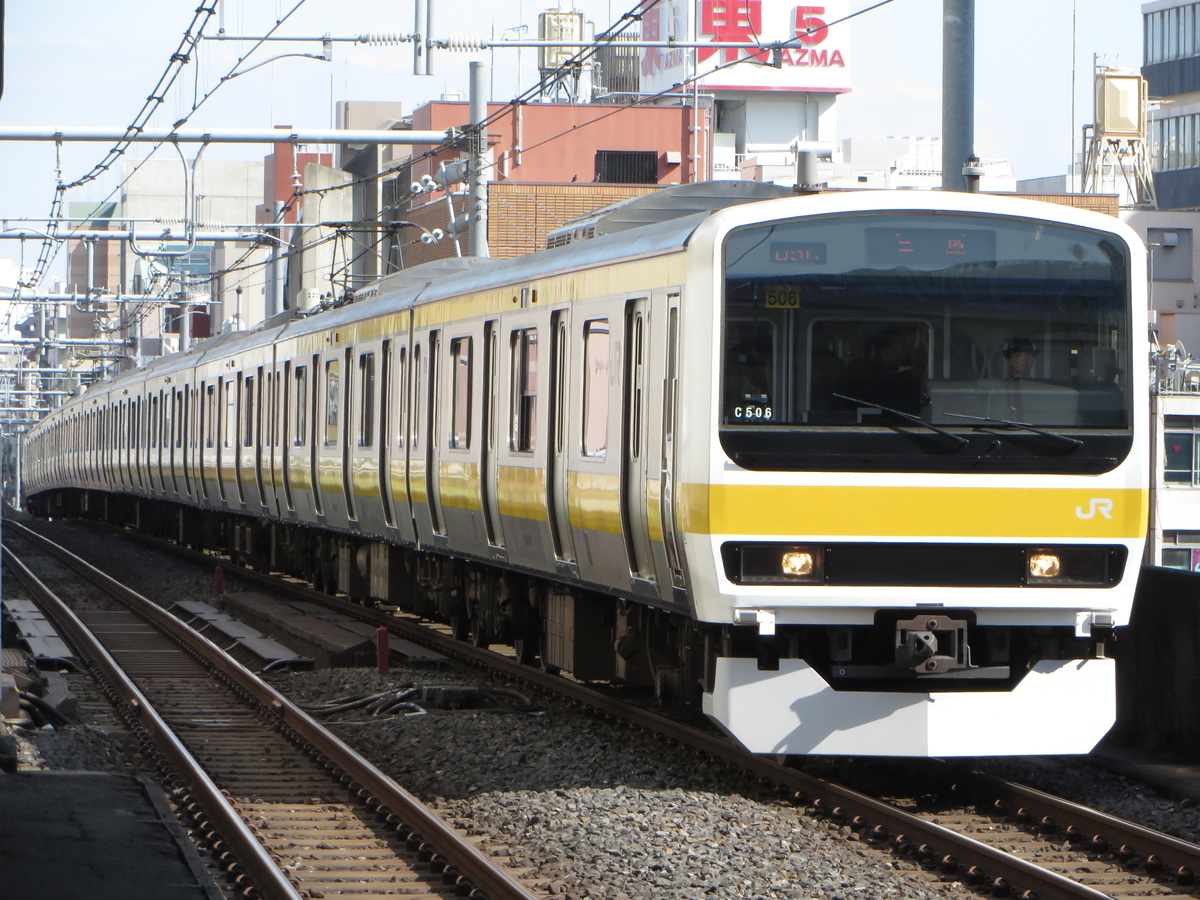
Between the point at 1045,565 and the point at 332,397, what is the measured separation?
421 inches

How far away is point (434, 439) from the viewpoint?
47.1ft

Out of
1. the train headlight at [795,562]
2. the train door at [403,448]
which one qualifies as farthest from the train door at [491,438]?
the train headlight at [795,562]

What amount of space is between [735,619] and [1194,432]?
51.9 meters

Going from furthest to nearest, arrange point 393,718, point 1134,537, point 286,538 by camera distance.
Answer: point 286,538
point 393,718
point 1134,537

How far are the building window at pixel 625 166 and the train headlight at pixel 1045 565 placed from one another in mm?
40735

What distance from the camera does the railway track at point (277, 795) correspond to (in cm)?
745

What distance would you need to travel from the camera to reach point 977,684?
8.72m

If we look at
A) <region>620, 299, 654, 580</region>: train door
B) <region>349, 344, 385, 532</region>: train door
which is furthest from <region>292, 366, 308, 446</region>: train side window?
<region>620, 299, 654, 580</region>: train door

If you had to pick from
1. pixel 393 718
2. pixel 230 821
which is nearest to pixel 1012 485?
pixel 230 821

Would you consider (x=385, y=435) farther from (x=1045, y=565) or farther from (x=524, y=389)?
(x=1045, y=565)

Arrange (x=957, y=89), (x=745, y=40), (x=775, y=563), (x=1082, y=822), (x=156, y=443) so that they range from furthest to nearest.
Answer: (x=745, y=40)
(x=156, y=443)
(x=957, y=89)
(x=775, y=563)
(x=1082, y=822)

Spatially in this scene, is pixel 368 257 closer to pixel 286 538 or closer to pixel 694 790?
pixel 286 538

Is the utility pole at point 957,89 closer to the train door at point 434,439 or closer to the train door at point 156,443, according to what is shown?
the train door at point 434,439

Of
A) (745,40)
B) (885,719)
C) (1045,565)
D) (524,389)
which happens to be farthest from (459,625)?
(745,40)
